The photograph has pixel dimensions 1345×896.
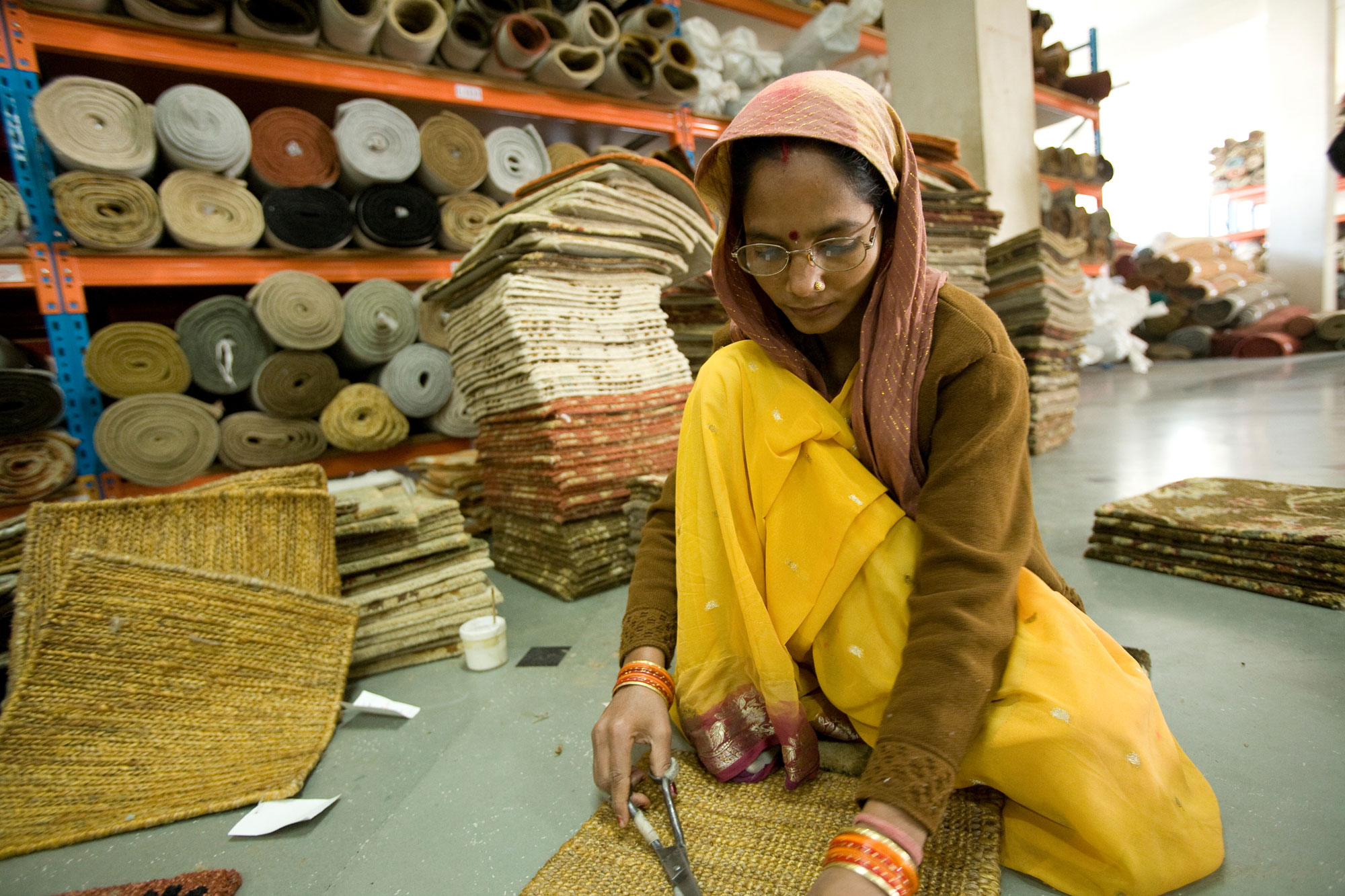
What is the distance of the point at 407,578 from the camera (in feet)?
6.05

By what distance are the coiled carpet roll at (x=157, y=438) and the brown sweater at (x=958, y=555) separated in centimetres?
312

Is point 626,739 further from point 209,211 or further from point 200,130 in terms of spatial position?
point 200,130

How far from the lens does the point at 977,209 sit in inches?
137

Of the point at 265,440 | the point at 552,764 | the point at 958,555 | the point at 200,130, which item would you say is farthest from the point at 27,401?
the point at 958,555

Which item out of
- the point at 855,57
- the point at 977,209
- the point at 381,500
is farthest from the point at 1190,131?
the point at 381,500

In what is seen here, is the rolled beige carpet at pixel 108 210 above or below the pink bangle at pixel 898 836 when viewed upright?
above

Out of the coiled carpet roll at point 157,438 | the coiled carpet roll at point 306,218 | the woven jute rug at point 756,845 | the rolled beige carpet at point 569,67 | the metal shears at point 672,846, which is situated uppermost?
the rolled beige carpet at point 569,67

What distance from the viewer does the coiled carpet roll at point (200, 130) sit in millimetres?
2719

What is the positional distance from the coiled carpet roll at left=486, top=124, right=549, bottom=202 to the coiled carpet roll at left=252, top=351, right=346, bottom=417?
1.34 meters

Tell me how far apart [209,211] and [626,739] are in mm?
3132

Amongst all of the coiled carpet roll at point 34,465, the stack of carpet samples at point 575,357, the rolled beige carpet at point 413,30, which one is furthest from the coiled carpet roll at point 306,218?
the coiled carpet roll at point 34,465

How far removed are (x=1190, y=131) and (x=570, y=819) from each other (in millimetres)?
17404

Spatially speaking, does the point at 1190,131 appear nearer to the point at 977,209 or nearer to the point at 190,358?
the point at 977,209

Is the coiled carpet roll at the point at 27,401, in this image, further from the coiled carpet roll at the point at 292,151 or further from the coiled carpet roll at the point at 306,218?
the coiled carpet roll at the point at 292,151
